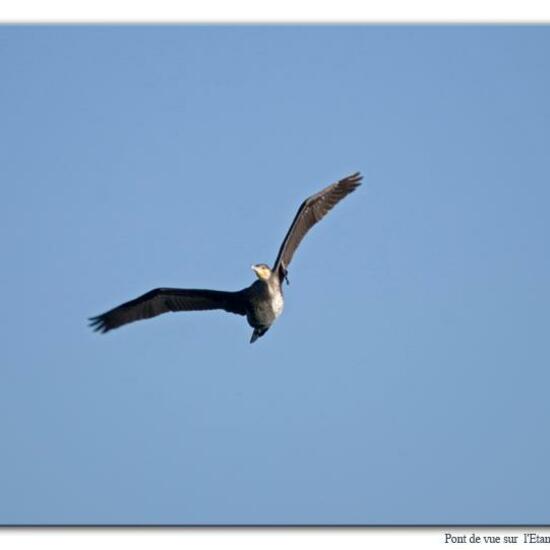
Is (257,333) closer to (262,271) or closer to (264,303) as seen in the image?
(264,303)

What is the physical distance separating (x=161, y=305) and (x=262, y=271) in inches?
106

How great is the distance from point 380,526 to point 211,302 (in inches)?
277

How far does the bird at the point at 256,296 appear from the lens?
1356 inches

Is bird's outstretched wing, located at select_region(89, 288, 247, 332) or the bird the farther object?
bird's outstretched wing, located at select_region(89, 288, 247, 332)

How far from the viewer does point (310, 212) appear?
115 feet

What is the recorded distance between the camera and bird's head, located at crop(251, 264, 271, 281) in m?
34.3

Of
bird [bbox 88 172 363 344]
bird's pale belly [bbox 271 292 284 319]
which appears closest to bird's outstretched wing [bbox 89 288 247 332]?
bird [bbox 88 172 363 344]

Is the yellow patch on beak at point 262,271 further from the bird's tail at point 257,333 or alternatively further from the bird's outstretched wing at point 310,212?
the bird's tail at point 257,333

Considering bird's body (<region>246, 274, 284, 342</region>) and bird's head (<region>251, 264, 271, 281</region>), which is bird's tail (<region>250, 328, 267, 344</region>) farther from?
bird's head (<region>251, 264, 271, 281</region>)

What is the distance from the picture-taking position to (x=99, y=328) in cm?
3588

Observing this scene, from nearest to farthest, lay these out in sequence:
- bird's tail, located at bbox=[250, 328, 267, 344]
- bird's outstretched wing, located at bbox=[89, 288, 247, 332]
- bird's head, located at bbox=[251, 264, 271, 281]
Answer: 1. bird's head, located at bbox=[251, 264, 271, 281]
2. bird's tail, located at bbox=[250, 328, 267, 344]
3. bird's outstretched wing, located at bbox=[89, 288, 247, 332]
